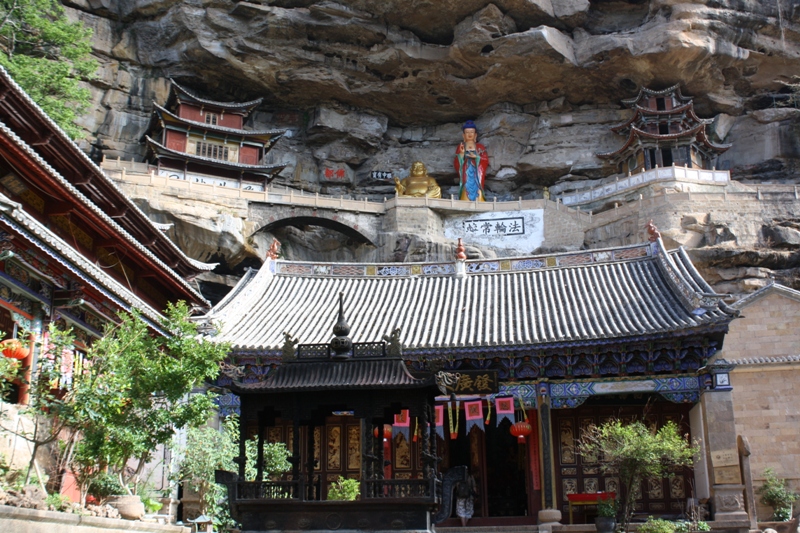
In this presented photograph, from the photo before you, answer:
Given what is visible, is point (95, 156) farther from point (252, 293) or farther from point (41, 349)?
point (41, 349)

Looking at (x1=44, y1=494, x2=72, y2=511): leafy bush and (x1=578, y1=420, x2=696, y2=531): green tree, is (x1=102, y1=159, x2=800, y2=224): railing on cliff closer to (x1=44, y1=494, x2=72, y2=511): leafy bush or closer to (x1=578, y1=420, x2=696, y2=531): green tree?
(x1=578, y1=420, x2=696, y2=531): green tree

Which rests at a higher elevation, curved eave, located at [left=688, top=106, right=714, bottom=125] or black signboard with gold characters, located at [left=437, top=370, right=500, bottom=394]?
curved eave, located at [left=688, top=106, right=714, bottom=125]

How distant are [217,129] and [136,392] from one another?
110 ft

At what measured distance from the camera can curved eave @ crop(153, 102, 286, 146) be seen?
135ft

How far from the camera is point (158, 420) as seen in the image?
33.9ft

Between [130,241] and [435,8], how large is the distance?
30.6m

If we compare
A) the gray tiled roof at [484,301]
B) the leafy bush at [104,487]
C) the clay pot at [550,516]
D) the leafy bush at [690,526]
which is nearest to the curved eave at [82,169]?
the gray tiled roof at [484,301]

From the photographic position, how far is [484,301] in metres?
20.1

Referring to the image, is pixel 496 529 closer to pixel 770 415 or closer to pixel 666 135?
pixel 770 415

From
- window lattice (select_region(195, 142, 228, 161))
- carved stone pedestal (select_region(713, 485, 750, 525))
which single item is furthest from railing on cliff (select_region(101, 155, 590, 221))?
carved stone pedestal (select_region(713, 485, 750, 525))

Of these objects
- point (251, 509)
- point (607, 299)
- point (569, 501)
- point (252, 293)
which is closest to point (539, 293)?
point (607, 299)

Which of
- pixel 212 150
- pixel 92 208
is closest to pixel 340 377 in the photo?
pixel 92 208

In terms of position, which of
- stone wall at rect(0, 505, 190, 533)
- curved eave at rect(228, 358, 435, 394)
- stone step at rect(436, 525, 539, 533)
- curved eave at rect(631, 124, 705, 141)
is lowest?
stone step at rect(436, 525, 539, 533)

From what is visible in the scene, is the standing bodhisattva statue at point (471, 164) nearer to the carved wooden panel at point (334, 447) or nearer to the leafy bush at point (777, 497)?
the carved wooden panel at point (334, 447)
